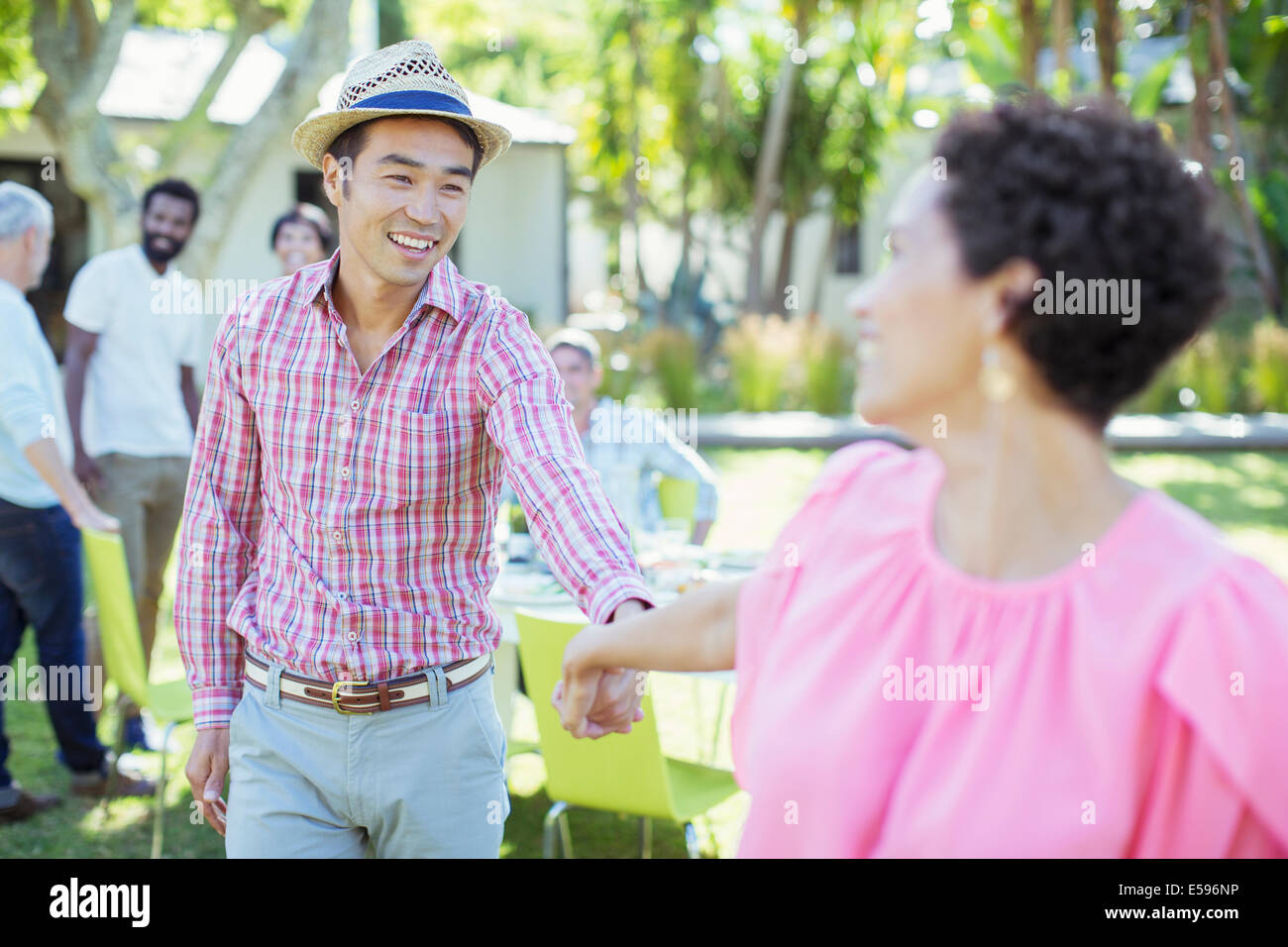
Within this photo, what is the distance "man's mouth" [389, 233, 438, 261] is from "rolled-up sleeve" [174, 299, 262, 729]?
36 centimetres

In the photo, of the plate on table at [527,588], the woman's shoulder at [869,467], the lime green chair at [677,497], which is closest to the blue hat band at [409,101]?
the woman's shoulder at [869,467]

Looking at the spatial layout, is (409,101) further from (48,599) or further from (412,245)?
(48,599)

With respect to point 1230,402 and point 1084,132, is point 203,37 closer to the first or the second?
point 1230,402

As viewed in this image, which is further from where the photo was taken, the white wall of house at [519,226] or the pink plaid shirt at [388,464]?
the white wall of house at [519,226]

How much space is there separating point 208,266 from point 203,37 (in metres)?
12.1

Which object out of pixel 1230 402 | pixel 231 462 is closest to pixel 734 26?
pixel 1230 402

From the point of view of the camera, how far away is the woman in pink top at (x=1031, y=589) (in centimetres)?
126

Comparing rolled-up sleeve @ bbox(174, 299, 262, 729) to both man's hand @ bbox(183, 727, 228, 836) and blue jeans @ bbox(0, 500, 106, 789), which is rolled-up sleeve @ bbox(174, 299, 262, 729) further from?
blue jeans @ bbox(0, 500, 106, 789)

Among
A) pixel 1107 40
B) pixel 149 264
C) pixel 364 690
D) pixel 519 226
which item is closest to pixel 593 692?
pixel 364 690

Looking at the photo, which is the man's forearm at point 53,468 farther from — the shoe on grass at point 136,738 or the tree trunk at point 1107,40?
the tree trunk at point 1107,40

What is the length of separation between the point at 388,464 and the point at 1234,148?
17.4 m

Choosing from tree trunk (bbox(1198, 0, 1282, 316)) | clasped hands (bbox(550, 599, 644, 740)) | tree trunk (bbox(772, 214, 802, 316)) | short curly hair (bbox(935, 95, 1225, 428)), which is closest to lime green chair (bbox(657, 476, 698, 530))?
clasped hands (bbox(550, 599, 644, 740))

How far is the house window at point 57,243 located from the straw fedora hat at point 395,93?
1592cm

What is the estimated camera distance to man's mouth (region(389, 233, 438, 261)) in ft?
7.85
